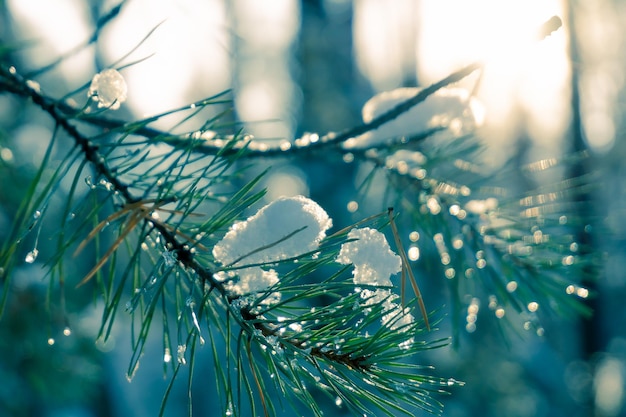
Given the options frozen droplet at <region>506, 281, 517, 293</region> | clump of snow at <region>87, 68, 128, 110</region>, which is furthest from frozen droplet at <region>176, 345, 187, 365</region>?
frozen droplet at <region>506, 281, 517, 293</region>

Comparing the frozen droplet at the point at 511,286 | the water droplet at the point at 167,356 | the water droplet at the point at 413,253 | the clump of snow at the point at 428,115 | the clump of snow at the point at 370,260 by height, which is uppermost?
the clump of snow at the point at 428,115

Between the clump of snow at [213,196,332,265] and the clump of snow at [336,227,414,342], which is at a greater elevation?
the clump of snow at [213,196,332,265]

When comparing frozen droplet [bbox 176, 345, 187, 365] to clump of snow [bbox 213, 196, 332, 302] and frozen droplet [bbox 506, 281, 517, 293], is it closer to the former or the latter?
clump of snow [bbox 213, 196, 332, 302]

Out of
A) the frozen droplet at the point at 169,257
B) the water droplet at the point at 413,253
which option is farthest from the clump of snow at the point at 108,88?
the water droplet at the point at 413,253

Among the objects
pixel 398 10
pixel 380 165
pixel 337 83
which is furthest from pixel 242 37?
pixel 398 10

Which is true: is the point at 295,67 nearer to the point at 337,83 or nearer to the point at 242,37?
the point at 337,83

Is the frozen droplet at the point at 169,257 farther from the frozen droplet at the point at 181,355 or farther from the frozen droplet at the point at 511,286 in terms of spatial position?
the frozen droplet at the point at 511,286
